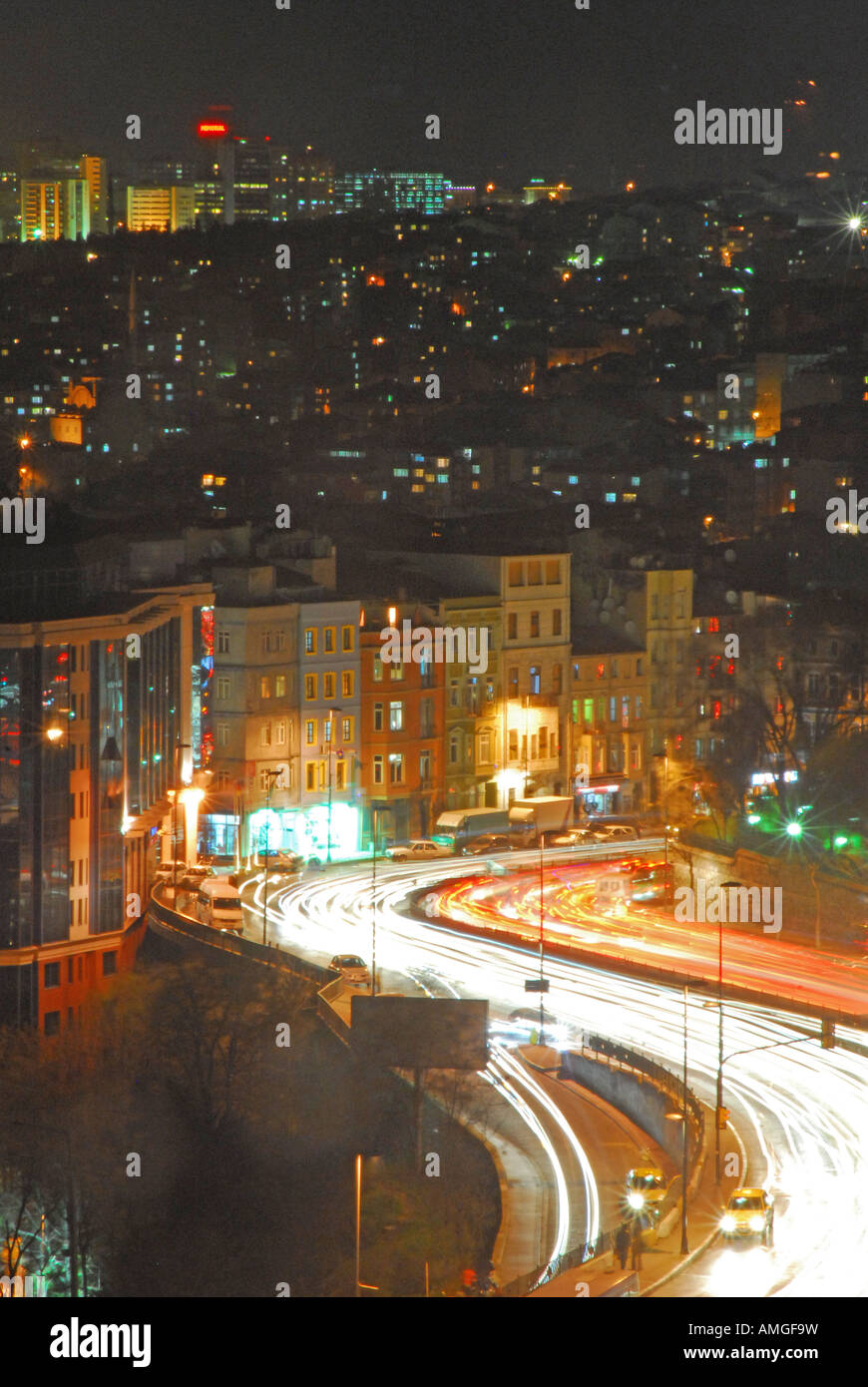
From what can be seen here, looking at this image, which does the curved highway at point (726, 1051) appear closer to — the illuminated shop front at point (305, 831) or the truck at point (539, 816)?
the illuminated shop front at point (305, 831)

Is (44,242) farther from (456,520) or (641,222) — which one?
(456,520)

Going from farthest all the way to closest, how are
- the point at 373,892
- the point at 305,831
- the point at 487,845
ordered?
the point at 487,845 < the point at 305,831 < the point at 373,892

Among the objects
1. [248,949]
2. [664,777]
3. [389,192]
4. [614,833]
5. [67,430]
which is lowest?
[248,949]

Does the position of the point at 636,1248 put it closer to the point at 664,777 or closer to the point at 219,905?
the point at 219,905

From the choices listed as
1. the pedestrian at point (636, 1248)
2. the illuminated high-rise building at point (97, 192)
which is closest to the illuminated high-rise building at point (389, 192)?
the illuminated high-rise building at point (97, 192)

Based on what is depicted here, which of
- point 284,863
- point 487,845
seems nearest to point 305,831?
point 284,863

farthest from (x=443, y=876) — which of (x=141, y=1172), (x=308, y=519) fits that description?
(x=308, y=519)
